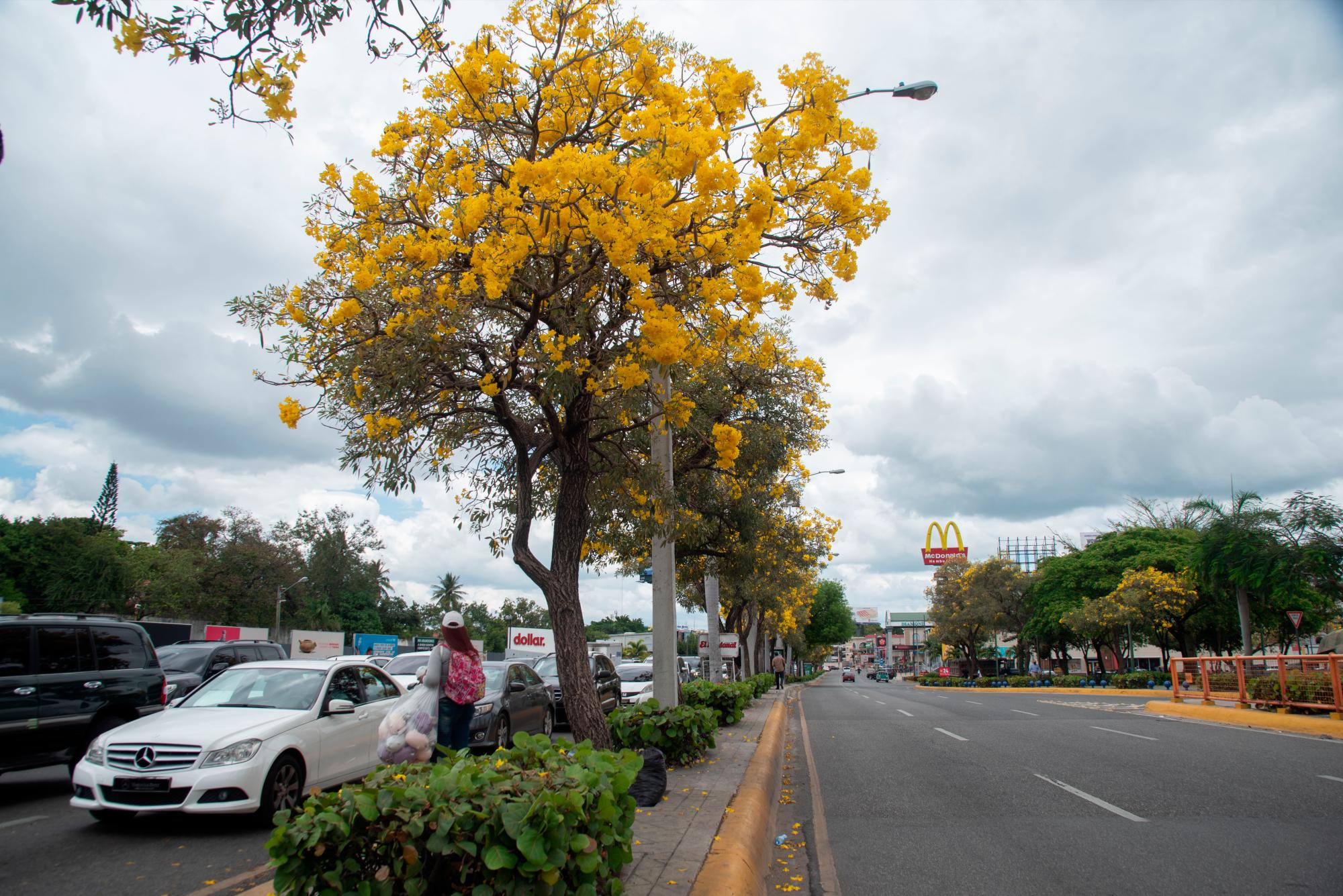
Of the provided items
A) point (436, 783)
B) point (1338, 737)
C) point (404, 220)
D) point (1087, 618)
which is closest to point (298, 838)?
point (436, 783)

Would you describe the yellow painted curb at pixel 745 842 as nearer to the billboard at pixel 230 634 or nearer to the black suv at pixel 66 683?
the black suv at pixel 66 683

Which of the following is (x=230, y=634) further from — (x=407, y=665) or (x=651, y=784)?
(x=651, y=784)

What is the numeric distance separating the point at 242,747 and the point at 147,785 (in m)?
0.68

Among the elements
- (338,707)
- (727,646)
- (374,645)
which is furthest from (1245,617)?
(374,645)

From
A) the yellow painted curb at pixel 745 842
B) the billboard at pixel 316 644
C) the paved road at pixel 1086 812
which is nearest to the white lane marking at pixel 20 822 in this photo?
the yellow painted curb at pixel 745 842

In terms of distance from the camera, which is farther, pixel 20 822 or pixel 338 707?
pixel 338 707

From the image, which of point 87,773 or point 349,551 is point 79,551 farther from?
point 87,773

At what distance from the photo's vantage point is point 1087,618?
42.5 m

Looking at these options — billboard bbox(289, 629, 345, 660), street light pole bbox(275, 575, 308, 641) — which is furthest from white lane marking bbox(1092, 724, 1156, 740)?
street light pole bbox(275, 575, 308, 641)

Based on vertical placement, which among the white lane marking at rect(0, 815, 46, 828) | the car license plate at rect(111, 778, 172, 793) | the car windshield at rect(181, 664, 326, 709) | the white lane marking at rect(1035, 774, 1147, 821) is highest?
the car windshield at rect(181, 664, 326, 709)

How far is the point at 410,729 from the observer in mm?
5887

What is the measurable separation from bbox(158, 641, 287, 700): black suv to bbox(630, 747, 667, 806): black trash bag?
869 centimetres

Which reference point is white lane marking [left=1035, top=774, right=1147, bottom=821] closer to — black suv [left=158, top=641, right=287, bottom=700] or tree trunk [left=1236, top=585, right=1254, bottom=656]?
black suv [left=158, top=641, right=287, bottom=700]

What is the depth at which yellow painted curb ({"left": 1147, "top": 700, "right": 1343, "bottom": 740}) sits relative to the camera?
1425 centimetres
